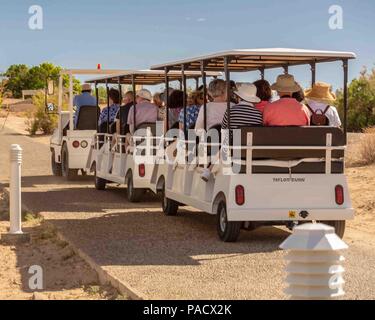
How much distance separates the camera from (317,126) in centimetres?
1106

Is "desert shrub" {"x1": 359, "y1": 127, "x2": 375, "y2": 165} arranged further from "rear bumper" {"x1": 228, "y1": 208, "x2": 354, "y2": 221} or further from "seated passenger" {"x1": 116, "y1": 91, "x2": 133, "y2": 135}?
"rear bumper" {"x1": 228, "y1": 208, "x2": 354, "y2": 221}

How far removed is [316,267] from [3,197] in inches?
497

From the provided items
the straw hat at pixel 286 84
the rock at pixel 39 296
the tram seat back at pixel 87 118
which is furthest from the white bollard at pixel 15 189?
the tram seat back at pixel 87 118

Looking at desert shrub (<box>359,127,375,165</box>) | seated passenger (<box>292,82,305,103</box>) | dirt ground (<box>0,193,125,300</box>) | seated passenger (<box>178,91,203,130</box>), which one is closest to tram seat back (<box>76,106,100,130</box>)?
desert shrub (<box>359,127,375,165</box>)

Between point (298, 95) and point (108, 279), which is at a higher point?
point (298, 95)

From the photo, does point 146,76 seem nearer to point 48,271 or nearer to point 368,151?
point 368,151

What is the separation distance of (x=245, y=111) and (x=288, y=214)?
52.1 inches

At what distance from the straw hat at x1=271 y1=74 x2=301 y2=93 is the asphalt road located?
180 cm

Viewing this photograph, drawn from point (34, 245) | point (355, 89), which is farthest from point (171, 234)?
point (355, 89)

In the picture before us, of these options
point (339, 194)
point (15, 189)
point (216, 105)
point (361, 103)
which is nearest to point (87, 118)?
point (15, 189)

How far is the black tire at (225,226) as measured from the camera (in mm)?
10891

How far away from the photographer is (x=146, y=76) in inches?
655

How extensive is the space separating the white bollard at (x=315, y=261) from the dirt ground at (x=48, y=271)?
2.97m
